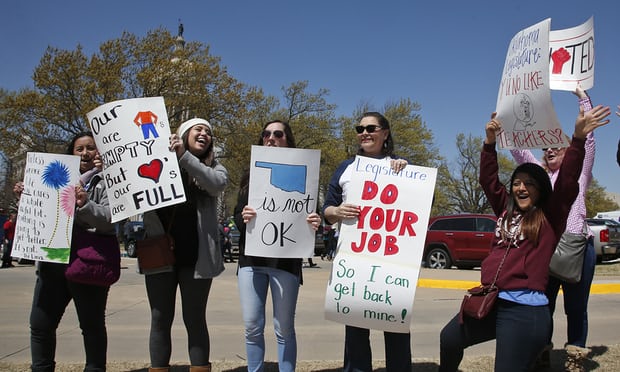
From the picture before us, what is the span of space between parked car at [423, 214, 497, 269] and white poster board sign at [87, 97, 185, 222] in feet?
40.7

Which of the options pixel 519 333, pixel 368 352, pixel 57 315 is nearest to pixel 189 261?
pixel 57 315

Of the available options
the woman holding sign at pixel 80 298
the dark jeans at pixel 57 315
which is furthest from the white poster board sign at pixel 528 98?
the dark jeans at pixel 57 315

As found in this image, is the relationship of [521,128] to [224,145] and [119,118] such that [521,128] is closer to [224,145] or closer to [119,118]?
[119,118]

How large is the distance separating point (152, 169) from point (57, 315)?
1.26 meters

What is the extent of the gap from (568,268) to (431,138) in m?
41.3

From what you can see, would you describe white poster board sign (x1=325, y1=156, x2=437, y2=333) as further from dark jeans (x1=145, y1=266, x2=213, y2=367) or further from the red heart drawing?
the red heart drawing

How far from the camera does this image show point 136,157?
3678 millimetres

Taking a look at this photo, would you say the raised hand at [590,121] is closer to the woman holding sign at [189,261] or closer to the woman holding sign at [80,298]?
the woman holding sign at [189,261]

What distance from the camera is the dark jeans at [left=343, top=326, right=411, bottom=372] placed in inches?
→ 128

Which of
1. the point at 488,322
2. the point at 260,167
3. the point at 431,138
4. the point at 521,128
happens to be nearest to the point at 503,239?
the point at 488,322

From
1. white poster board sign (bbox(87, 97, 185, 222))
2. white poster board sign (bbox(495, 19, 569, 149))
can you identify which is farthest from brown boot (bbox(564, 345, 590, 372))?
white poster board sign (bbox(87, 97, 185, 222))

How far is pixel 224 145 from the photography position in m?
33.7

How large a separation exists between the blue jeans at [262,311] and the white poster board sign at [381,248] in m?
0.36

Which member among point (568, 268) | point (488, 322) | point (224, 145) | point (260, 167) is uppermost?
point (224, 145)
